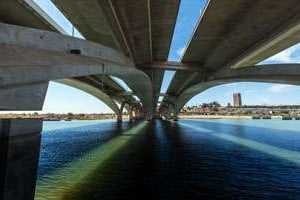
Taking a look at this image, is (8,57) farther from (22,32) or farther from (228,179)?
(228,179)

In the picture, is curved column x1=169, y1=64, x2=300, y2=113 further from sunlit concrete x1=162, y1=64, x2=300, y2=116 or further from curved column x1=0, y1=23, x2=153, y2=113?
curved column x1=0, y1=23, x2=153, y2=113

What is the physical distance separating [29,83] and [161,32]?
710 inches

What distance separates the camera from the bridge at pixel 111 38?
12.0 metres

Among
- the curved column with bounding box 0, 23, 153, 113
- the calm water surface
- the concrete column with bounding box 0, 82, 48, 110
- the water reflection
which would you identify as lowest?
the calm water surface

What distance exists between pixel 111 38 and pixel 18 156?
18.7 m

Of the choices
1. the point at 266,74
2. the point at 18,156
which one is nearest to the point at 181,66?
the point at 266,74

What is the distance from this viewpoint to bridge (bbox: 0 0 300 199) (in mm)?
11961

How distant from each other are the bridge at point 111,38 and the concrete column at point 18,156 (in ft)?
0.24

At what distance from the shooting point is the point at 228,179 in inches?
691

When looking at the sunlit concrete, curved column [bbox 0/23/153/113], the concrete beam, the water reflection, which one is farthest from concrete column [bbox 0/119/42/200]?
the sunlit concrete

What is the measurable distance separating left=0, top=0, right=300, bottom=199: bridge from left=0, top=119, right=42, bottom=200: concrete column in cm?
7

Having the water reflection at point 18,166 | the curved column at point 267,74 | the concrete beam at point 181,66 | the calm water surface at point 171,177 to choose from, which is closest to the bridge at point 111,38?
the curved column at point 267,74

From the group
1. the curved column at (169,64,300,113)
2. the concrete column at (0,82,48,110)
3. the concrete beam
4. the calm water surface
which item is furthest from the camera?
the concrete beam

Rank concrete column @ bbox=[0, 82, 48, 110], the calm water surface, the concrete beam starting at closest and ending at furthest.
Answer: concrete column @ bbox=[0, 82, 48, 110] < the calm water surface < the concrete beam
